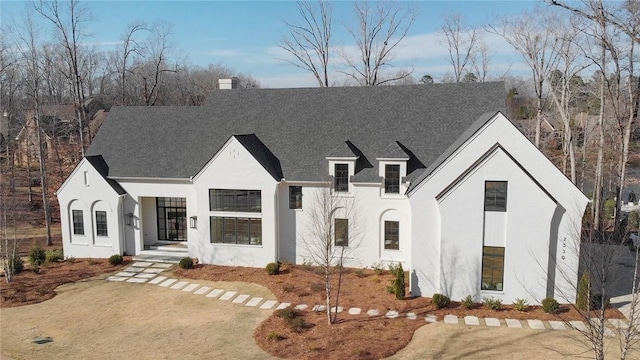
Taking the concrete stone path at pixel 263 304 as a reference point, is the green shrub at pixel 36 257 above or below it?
above

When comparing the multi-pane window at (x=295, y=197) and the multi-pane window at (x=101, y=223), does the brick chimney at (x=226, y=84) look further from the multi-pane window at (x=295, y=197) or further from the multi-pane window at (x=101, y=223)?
the multi-pane window at (x=101, y=223)

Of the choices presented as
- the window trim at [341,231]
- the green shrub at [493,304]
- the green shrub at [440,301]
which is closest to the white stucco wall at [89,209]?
the window trim at [341,231]

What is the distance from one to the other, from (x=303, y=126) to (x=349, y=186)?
5.01 meters

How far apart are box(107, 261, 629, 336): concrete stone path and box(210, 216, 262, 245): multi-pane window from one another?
3.14 meters

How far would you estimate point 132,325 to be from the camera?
17.4 meters

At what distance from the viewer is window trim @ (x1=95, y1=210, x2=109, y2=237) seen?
84.1 ft

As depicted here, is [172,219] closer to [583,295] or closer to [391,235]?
[391,235]

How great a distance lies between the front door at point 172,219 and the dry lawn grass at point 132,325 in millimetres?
5589

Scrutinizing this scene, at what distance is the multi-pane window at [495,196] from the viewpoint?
1806cm

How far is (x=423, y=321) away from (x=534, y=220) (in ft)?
19.7

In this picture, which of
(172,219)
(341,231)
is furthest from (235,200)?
(341,231)

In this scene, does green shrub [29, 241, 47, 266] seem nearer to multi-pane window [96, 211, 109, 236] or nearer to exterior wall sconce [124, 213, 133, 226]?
multi-pane window [96, 211, 109, 236]

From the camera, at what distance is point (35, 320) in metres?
18.0

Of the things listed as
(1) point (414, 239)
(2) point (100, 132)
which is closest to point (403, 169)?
(1) point (414, 239)
